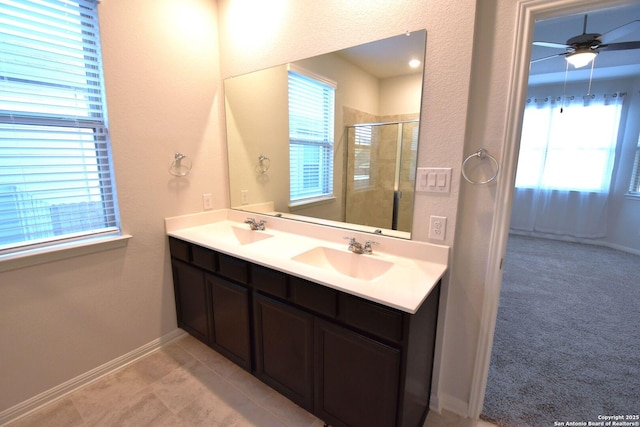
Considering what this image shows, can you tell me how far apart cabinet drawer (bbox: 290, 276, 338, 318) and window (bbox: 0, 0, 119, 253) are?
52.8 inches

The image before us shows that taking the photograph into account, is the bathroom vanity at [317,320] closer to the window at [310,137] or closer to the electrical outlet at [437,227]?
the electrical outlet at [437,227]

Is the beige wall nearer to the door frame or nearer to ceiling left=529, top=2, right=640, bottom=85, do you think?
the door frame

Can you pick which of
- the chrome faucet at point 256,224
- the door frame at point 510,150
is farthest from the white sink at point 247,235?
the door frame at point 510,150

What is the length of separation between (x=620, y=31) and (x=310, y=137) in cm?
242

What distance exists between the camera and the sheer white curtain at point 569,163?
14.7 ft

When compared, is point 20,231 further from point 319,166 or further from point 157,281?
point 319,166

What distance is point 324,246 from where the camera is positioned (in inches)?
70.7

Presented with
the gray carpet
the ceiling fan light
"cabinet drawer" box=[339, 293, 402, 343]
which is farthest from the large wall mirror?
the ceiling fan light

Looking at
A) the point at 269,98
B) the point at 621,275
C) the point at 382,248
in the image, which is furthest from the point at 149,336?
the point at 621,275

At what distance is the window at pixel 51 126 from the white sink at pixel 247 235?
83cm

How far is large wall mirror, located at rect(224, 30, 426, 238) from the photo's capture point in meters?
1.58

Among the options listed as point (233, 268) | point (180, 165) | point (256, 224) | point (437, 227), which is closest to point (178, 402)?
point (233, 268)

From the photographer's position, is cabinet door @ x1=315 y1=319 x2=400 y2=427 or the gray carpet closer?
cabinet door @ x1=315 y1=319 x2=400 y2=427

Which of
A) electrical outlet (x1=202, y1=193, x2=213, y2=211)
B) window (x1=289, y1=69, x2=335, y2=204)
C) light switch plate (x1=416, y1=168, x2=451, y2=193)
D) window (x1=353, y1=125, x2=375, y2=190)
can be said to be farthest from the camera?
electrical outlet (x1=202, y1=193, x2=213, y2=211)
